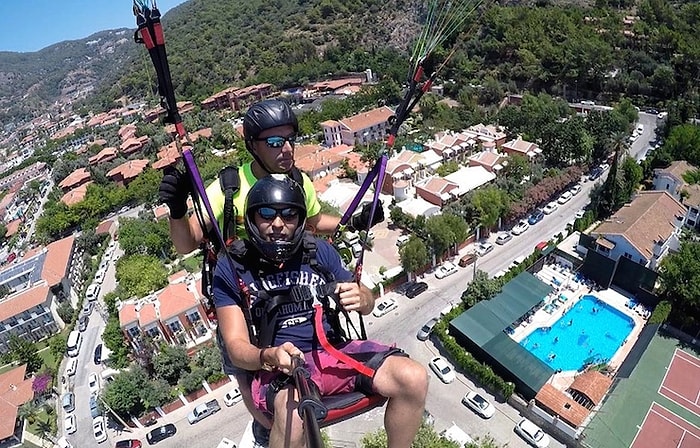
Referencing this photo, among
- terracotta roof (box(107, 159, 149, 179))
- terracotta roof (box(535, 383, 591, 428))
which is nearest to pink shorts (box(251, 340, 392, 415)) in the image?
terracotta roof (box(535, 383, 591, 428))

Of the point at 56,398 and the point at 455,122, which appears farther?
the point at 455,122

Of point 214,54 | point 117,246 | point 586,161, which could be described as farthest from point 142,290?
point 214,54

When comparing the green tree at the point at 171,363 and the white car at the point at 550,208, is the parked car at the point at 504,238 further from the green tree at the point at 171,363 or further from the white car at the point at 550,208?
the green tree at the point at 171,363

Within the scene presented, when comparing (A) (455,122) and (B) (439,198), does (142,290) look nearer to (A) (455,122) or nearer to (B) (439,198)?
(B) (439,198)

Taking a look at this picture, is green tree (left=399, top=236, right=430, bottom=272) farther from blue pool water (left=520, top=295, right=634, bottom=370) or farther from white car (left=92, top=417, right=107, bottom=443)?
white car (left=92, top=417, right=107, bottom=443)

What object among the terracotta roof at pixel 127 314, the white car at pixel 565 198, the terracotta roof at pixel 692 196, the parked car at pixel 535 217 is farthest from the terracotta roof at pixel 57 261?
the terracotta roof at pixel 692 196

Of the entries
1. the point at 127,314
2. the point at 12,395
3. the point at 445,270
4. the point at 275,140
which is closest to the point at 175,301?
the point at 127,314
